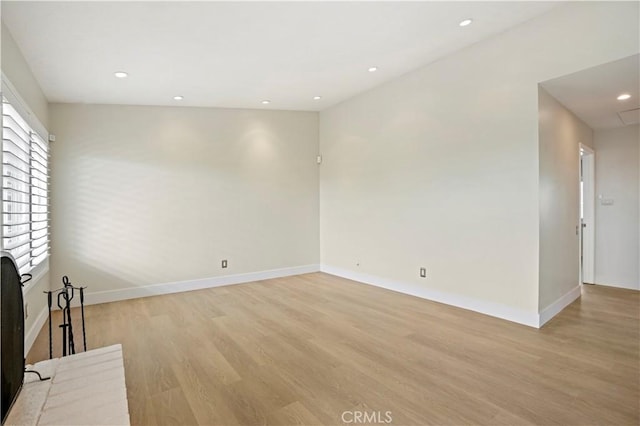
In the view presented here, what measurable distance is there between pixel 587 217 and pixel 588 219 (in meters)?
0.03

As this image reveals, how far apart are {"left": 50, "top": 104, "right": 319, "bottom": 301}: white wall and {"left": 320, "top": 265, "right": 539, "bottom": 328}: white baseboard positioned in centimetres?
140

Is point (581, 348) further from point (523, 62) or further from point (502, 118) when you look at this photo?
point (523, 62)

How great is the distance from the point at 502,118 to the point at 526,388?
8.46 feet

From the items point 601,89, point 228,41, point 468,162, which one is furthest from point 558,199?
point 228,41

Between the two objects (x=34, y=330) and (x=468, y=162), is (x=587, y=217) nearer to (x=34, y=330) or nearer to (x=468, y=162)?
(x=468, y=162)

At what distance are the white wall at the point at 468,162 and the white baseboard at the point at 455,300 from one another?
15mm

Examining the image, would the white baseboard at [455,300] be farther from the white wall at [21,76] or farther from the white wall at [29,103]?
the white wall at [21,76]

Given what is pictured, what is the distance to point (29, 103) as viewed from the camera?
3387 millimetres

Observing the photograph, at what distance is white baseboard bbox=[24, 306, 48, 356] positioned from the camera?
3.02 m

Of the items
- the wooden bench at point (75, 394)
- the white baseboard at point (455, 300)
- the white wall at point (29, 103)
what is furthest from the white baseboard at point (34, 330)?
the white baseboard at point (455, 300)

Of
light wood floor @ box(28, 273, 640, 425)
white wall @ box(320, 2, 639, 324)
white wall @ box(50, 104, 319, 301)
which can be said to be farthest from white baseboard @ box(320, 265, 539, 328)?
white wall @ box(50, 104, 319, 301)

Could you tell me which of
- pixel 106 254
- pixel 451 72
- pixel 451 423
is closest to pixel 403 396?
pixel 451 423

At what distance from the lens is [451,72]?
157 inches

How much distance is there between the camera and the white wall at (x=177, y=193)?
453 cm
